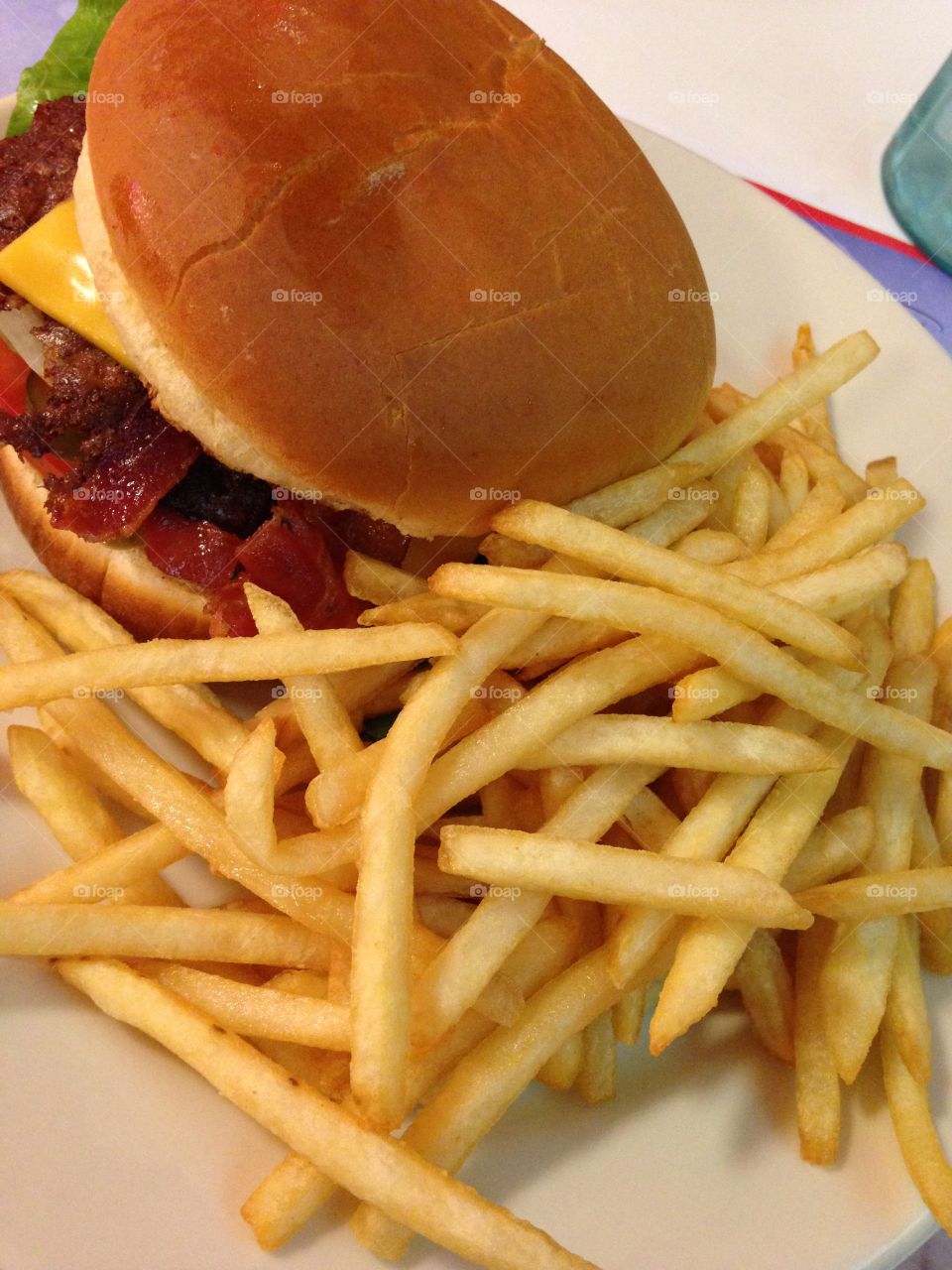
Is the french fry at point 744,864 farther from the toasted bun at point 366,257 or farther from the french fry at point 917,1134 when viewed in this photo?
the toasted bun at point 366,257

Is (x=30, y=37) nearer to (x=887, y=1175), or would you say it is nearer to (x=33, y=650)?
(x=33, y=650)

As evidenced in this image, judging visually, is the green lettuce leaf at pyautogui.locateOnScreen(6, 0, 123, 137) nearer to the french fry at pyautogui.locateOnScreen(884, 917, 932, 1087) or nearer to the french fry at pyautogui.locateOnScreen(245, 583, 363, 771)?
the french fry at pyautogui.locateOnScreen(245, 583, 363, 771)

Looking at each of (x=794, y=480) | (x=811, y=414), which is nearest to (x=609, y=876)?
(x=794, y=480)

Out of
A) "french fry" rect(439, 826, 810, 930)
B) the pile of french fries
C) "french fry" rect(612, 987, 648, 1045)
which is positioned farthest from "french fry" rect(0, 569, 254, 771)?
"french fry" rect(612, 987, 648, 1045)

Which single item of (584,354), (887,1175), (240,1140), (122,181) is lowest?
(887,1175)

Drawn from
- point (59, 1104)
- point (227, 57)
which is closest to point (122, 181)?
point (227, 57)

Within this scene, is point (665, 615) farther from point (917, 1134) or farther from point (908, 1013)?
point (917, 1134)
